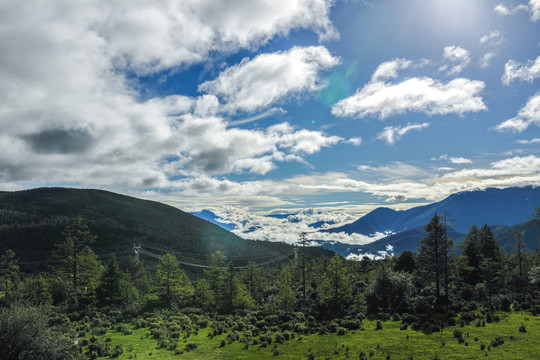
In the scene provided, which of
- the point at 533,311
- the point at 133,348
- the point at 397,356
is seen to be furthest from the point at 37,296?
the point at 533,311

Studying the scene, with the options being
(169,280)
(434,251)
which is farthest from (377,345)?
(169,280)

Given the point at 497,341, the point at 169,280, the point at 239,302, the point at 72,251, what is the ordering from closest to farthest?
1. the point at 497,341
2. the point at 72,251
3. the point at 239,302
4. the point at 169,280

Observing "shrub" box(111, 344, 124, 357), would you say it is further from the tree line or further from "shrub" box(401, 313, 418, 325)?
"shrub" box(401, 313, 418, 325)

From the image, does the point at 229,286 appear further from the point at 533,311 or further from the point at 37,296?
the point at 533,311

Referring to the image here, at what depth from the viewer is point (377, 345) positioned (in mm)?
28391

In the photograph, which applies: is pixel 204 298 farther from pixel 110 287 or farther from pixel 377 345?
pixel 377 345

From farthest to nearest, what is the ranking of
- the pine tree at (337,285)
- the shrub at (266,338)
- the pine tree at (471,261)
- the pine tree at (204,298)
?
1. the pine tree at (471,261)
2. the pine tree at (204,298)
3. the pine tree at (337,285)
4. the shrub at (266,338)

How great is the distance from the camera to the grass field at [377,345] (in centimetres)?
2539

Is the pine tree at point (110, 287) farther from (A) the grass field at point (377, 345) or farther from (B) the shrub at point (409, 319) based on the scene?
(B) the shrub at point (409, 319)

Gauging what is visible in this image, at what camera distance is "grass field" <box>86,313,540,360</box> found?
83.3 ft

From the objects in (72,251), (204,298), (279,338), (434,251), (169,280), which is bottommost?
(204,298)

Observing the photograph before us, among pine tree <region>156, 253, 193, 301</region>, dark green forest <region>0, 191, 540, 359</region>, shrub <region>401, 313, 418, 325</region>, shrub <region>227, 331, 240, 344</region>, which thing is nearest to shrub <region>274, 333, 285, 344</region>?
dark green forest <region>0, 191, 540, 359</region>

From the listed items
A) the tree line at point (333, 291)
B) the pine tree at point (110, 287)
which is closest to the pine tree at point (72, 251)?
the tree line at point (333, 291)

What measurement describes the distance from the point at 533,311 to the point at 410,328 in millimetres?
18302
